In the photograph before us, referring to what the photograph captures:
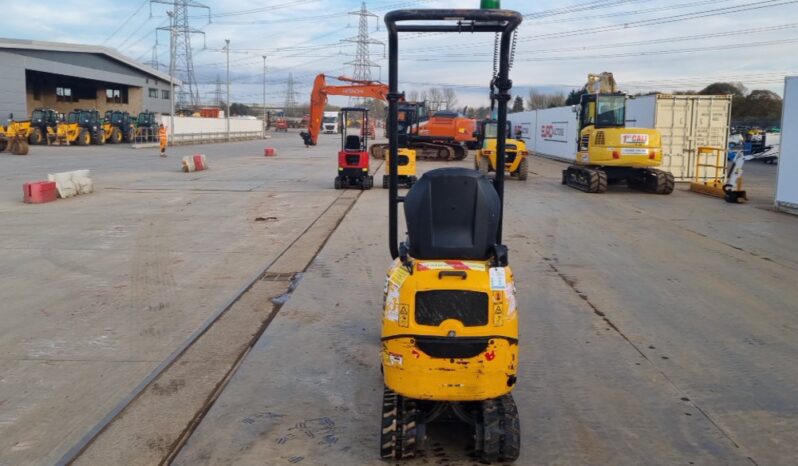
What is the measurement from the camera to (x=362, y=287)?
860 centimetres

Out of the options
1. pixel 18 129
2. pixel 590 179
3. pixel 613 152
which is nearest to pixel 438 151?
pixel 590 179

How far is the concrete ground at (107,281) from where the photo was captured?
5.12 meters

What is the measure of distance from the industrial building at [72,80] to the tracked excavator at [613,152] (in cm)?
4479

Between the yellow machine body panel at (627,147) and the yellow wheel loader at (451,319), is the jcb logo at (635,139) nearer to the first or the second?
the yellow machine body panel at (627,147)

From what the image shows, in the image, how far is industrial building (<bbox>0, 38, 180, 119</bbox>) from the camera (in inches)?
1991

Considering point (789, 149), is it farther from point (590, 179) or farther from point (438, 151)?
point (438, 151)

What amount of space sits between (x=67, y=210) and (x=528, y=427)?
13371mm

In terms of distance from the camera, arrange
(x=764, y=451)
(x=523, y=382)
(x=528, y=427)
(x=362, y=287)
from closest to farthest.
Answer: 1. (x=764, y=451)
2. (x=528, y=427)
3. (x=523, y=382)
4. (x=362, y=287)

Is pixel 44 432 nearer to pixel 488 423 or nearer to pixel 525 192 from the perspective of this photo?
pixel 488 423

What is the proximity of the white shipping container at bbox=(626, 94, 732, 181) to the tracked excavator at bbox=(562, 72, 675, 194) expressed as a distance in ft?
9.76

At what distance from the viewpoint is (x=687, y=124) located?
2377 centimetres

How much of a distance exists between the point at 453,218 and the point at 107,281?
20.4 ft

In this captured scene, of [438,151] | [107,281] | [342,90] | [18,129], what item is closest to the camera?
[107,281]

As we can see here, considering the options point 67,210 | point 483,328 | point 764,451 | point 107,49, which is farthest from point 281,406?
point 107,49
